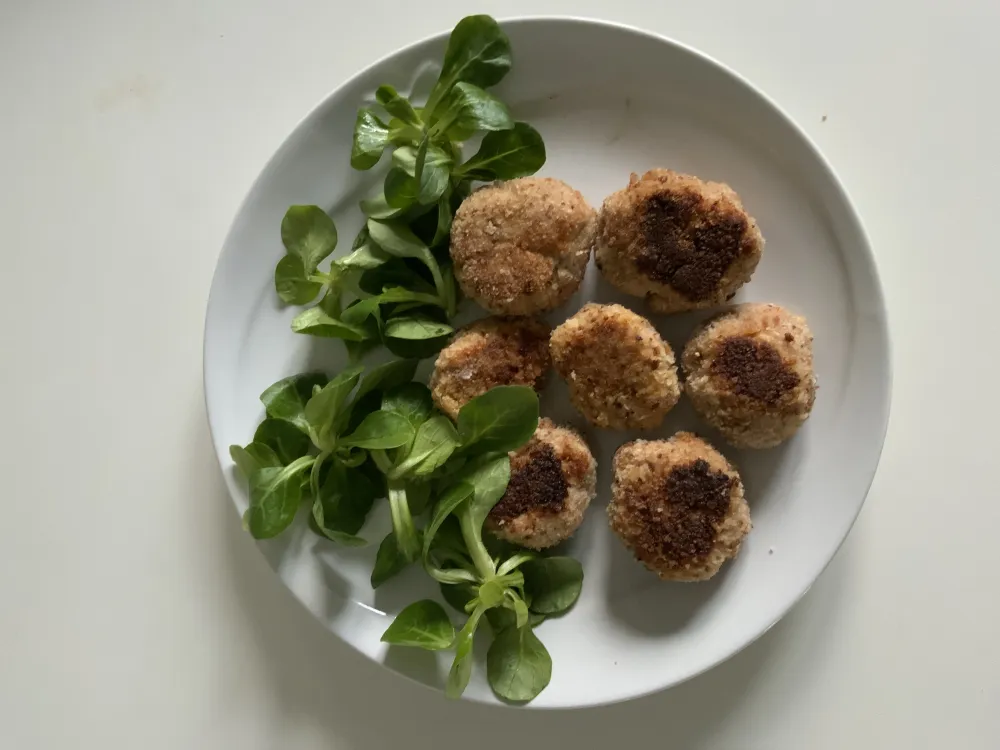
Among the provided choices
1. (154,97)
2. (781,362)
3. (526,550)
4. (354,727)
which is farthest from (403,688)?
(154,97)

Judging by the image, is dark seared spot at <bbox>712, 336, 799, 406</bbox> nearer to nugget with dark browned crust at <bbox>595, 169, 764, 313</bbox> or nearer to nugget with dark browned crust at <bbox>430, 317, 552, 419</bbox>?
nugget with dark browned crust at <bbox>595, 169, 764, 313</bbox>

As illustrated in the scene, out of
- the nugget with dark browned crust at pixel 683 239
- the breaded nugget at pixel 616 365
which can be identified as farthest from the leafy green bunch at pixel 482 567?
the nugget with dark browned crust at pixel 683 239

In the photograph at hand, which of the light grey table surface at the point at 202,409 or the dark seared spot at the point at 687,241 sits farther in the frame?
the light grey table surface at the point at 202,409

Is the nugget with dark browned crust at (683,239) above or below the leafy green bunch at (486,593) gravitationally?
above

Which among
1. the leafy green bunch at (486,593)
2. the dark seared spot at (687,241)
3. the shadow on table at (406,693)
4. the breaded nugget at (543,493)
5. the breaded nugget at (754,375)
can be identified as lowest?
the shadow on table at (406,693)

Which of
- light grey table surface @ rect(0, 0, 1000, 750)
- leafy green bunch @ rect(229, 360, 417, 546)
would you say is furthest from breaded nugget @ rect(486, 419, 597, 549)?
light grey table surface @ rect(0, 0, 1000, 750)

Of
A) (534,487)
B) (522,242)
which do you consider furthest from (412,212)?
(534,487)

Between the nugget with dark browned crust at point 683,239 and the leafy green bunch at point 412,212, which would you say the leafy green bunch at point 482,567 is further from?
the nugget with dark browned crust at point 683,239
